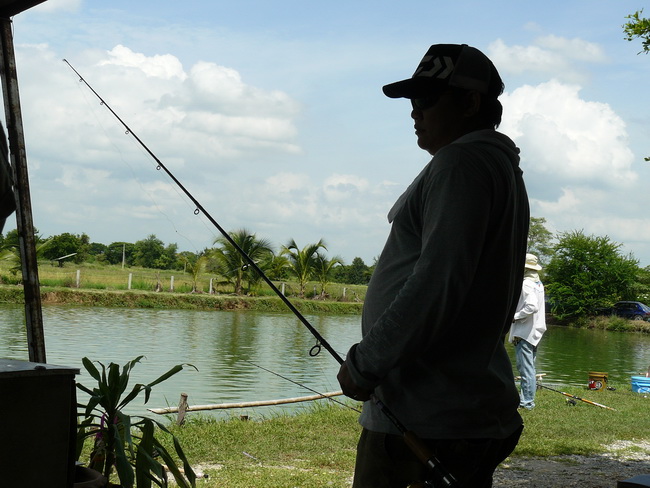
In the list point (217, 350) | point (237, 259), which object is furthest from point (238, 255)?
point (217, 350)

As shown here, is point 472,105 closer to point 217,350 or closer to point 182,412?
point 182,412

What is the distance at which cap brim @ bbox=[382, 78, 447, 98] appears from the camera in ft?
5.69

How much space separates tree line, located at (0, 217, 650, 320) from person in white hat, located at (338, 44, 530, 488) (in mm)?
26822

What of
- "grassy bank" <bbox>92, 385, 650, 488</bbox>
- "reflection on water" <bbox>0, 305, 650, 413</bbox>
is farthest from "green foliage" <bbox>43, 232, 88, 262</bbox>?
"grassy bank" <bbox>92, 385, 650, 488</bbox>

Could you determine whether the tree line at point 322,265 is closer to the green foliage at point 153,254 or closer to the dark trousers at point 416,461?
the green foliage at point 153,254

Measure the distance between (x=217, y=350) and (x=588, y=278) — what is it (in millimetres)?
27647

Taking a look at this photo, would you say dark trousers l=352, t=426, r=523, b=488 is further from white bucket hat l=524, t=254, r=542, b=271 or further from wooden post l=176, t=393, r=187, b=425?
white bucket hat l=524, t=254, r=542, b=271

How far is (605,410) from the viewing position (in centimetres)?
822

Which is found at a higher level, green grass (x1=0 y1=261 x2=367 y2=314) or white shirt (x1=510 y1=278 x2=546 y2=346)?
white shirt (x1=510 y1=278 x2=546 y2=346)

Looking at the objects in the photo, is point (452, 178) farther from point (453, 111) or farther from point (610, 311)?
point (610, 311)

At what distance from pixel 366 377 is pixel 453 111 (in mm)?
634

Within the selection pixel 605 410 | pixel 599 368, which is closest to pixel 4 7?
pixel 605 410

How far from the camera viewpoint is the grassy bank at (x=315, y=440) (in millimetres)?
4484

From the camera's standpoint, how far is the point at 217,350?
53.3 feet
